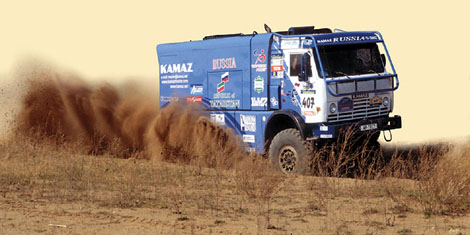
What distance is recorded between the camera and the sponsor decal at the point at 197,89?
21.9 metres

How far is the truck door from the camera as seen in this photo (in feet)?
60.1

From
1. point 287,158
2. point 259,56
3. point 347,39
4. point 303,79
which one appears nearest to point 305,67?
point 303,79

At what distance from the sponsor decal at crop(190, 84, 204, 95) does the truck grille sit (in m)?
4.87

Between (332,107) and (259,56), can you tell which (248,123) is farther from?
(332,107)

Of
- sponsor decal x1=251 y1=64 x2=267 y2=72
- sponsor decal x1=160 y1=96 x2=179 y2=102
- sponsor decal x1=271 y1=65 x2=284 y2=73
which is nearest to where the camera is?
sponsor decal x1=271 y1=65 x2=284 y2=73

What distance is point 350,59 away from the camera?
738 inches

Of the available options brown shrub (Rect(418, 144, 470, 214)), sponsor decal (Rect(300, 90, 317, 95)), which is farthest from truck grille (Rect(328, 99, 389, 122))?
brown shrub (Rect(418, 144, 470, 214))

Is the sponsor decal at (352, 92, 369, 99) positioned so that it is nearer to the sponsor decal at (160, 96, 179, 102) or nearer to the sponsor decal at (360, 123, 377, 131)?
the sponsor decal at (360, 123, 377, 131)

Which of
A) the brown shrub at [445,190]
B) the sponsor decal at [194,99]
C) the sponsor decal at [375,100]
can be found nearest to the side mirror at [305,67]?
the sponsor decal at [375,100]

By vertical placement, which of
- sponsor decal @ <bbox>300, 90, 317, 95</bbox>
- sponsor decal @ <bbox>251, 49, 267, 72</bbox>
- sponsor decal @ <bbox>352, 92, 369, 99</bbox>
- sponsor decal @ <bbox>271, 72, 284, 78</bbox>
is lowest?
sponsor decal @ <bbox>352, 92, 369, 99</bbox>

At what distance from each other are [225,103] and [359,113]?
3937 millimetres

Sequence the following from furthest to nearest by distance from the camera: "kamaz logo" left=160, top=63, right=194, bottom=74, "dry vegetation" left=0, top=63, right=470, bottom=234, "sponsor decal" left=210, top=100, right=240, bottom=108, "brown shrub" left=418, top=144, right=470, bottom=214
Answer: "kamaz logo" left=160, top=63, right=194, bottom=74, "sponsor decal" left=210, top=100, right=240, bottom=108, "brown shrub" left=418, top=144, right=470, bottom=214, "dry vegetation" left=0, top=63, right=470, bottom=234

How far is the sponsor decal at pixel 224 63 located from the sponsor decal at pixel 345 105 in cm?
348

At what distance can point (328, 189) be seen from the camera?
15.4 m
